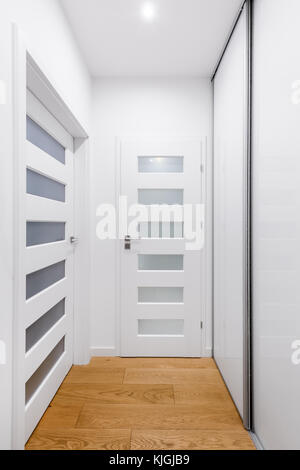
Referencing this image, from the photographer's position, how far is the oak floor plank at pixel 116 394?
2154 millimetres

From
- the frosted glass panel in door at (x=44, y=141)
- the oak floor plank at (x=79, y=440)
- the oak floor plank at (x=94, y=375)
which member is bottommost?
the oak floor plank at (x=94, y=375)

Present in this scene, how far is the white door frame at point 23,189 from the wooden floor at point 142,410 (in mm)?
376

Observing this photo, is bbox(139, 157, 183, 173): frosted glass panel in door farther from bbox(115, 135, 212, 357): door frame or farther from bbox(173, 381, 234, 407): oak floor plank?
bbox(173, 381, 234, 407): oak floor plank

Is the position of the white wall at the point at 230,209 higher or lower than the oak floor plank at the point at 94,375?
higher

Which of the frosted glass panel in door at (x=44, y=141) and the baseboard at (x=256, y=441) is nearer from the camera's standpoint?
the baseboard at (x=256, y=441)

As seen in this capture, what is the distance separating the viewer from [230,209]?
2.24 meters

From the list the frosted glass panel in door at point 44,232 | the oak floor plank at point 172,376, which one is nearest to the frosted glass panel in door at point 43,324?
the frosted glass panel in door at point 44,232

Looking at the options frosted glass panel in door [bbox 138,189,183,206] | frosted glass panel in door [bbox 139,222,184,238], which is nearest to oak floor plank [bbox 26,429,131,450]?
frosted glass panel in door [bbox 139,222,184,238]

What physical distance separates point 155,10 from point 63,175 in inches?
50.3

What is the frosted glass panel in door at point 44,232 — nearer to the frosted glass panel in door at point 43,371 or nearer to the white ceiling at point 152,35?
the frosted glass panel in door at point 43,371

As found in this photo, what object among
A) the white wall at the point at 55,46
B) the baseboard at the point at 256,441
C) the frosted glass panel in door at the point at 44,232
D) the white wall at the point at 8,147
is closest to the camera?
the white wall at the point at 8,147

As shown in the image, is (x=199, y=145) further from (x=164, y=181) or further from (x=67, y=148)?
(x=67, y=148)

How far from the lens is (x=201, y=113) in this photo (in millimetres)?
2840
